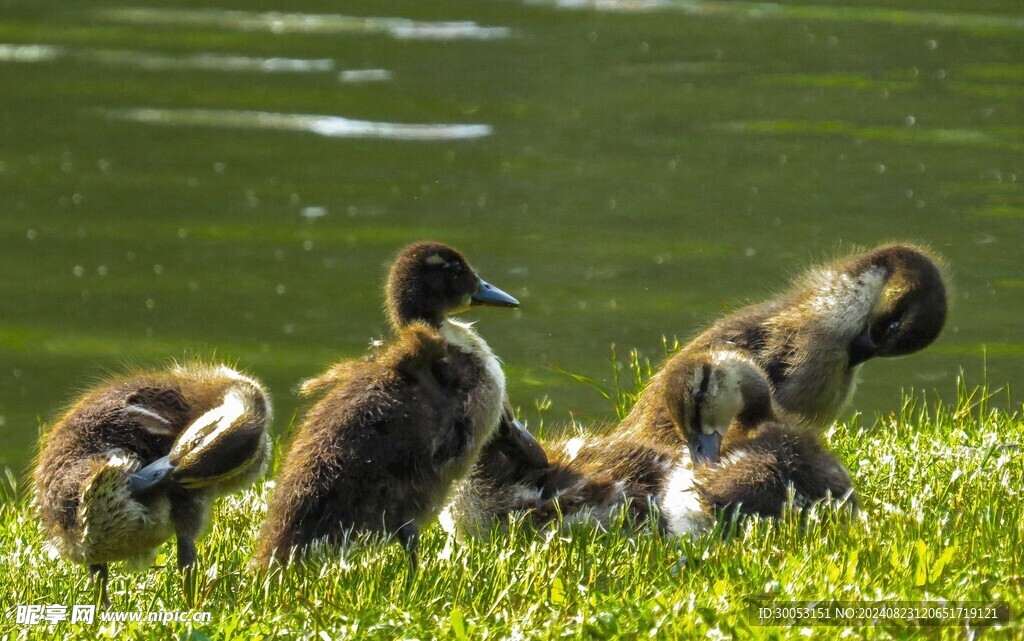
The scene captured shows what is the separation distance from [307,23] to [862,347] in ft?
61.7

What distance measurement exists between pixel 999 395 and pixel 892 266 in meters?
4.21

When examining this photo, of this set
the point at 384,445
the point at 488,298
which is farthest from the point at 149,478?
the point at 488,298

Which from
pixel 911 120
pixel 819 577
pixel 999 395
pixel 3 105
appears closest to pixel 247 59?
pixel 3 105

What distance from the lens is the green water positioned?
13.4m

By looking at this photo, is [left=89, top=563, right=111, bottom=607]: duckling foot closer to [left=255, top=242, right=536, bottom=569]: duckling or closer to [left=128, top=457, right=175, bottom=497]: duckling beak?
[left=128, top=457, right=175, bottom=497]: duckling beak

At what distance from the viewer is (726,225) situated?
16.0 meters

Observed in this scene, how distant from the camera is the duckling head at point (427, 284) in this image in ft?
23.8

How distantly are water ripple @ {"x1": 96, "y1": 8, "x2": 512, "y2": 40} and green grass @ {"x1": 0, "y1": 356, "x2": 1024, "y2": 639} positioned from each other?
57.5 ft

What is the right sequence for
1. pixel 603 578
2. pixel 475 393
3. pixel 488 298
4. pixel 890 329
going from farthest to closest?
pixel 890 329 → pixel 488 298 → pixel 475 393 → pixel 603 578

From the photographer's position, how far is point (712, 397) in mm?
7285

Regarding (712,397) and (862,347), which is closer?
(712,397)

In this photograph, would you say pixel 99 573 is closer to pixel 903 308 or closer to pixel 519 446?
pixel 519 446

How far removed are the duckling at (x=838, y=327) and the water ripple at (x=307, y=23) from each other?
53.0 ft

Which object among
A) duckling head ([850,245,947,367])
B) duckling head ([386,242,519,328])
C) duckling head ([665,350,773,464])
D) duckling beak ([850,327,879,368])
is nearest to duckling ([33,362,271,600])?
duckling head ([386,242,519,328])
